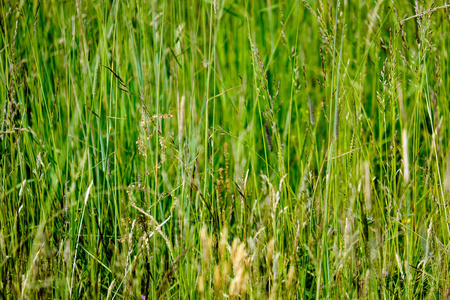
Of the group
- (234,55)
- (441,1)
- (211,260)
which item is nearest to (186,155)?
(211,260)

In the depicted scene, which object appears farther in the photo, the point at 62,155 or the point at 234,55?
the point at 234,55

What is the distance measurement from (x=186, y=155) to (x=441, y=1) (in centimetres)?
139

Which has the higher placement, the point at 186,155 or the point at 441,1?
the point at 441,1

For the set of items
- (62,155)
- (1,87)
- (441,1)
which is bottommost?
(62,155)

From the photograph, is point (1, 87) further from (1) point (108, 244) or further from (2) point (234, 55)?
(2) point (234, 55)

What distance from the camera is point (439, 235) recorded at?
1432 mm

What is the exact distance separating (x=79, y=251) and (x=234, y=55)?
1265mm

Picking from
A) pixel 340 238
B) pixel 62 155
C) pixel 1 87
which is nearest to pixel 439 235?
pixel 340 238

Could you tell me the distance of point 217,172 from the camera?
1.83m

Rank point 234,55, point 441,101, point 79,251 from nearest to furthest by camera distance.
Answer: point 79,251, point 441,101, point 234,55

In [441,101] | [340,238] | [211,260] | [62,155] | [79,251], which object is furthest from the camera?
[441,101]

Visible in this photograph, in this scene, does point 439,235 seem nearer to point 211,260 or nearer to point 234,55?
point 211,260

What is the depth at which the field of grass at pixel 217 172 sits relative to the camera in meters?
1.16

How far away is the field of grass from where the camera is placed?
1.16 meters
